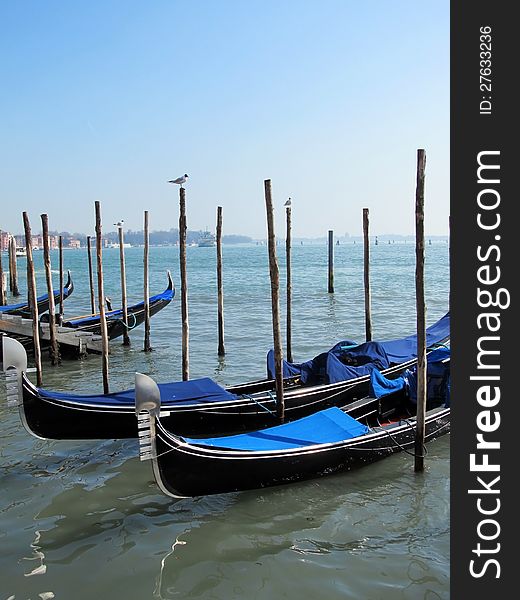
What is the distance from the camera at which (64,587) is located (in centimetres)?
390

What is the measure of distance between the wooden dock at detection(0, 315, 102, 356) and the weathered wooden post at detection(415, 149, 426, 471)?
699 cm

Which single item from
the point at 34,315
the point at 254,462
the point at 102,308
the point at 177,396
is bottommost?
the point at 254,462

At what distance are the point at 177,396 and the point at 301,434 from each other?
5.23 ft

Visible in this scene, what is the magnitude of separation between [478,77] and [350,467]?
139 inches

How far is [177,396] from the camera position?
261 inches

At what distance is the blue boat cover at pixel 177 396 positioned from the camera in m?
6.20

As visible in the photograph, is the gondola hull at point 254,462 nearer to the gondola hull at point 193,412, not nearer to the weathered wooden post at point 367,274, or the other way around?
the gondola hull at point 193,412

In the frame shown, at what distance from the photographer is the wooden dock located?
10984 millimetres

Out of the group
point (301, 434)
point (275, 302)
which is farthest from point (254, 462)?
point (275, 302)

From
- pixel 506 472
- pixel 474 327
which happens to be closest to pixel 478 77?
pixel 474 327

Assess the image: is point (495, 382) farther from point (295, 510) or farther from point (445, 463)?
point (445, 463)

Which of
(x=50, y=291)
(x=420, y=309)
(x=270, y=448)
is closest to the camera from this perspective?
(x=270, y=448)

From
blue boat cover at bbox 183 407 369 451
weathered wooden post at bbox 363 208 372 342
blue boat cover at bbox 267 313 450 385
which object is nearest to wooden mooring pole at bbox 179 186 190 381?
blue boat cover at bbox 267 313 450 385

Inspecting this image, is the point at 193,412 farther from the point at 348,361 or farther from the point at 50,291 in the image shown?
the point at 50,291
